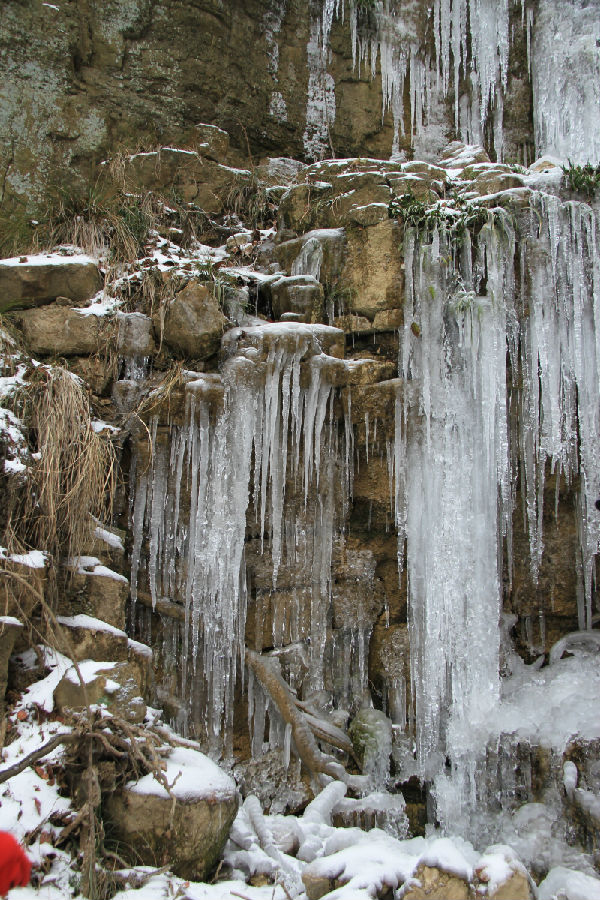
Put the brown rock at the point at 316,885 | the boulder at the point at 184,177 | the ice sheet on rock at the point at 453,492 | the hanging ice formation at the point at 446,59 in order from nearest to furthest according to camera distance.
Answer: the brown rock at the point at 316,885 < the ice sheet on rock at the point at 453,492 < the boulder at the point at 184,177 < the hanging ice formation at the point at 446,59

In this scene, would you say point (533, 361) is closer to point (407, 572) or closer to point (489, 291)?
point (489, 291)

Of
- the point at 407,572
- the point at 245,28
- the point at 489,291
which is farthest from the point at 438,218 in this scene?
the point at 245,28

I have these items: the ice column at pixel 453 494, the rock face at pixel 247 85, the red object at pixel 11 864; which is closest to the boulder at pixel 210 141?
the rock face at pixel 247 85

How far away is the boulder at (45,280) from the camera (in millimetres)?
5176

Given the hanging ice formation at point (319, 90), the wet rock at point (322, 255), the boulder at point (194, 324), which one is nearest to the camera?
the boulder at point (194, 324)

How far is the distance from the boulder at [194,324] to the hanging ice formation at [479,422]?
1.43m

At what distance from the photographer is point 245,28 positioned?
8.42 m

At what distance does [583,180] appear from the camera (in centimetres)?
540

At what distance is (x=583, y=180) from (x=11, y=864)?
573cm

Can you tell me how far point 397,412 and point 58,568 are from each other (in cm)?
257

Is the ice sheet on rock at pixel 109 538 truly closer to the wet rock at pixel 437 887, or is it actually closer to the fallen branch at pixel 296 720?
the fallen branch at pixel 296 720

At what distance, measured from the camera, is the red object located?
2.58 metres

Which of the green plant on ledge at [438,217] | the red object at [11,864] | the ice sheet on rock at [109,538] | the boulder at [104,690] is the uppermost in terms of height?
the green plant on ledge at [438,217]

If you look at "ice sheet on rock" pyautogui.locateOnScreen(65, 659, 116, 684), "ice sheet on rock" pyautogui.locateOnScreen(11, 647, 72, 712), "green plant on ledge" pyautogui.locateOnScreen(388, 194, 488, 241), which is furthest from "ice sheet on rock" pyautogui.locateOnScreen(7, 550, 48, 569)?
"green plant on ledge" pyautogui.locateOnScreen(388, 194, 488, 241)
